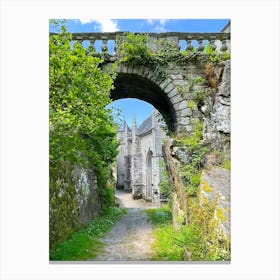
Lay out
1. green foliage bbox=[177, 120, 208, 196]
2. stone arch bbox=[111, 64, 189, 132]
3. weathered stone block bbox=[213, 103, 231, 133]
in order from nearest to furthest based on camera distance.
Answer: green foliage bbox=[177, 120, 208, 196], weathered stone block bbox=[213, 103, 231, 133], stone arch bbox=[111, 64, 189, 132]

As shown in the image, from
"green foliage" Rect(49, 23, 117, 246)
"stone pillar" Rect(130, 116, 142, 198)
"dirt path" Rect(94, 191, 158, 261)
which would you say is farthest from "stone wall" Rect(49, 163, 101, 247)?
"stone pillar" Rect(130, 116, 142, 198)

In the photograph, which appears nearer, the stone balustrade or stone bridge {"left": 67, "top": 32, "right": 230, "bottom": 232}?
the stone balustrade

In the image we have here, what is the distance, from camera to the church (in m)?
14.5

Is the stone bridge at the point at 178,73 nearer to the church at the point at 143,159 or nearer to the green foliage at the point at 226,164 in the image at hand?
the green foliage at the point at 226,164

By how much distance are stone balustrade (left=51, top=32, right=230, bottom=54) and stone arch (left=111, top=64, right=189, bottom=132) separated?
467 millimetres

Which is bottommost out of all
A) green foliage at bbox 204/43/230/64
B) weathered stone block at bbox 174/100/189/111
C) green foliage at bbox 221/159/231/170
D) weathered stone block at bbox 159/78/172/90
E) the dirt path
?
the dirt path

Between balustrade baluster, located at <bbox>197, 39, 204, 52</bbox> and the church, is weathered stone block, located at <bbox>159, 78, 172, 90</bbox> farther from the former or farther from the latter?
the church

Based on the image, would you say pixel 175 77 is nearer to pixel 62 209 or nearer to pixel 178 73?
pixel 178 73

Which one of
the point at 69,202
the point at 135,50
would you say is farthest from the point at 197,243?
the point at 135,50

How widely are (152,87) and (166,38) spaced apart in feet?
3.33

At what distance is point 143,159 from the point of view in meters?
17.5

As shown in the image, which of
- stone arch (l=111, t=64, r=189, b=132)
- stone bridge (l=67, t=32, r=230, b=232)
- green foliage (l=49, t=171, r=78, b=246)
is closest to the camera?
green foliage (l=49, t=171, r=78, b=246)

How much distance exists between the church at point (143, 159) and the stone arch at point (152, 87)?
6.73 m
